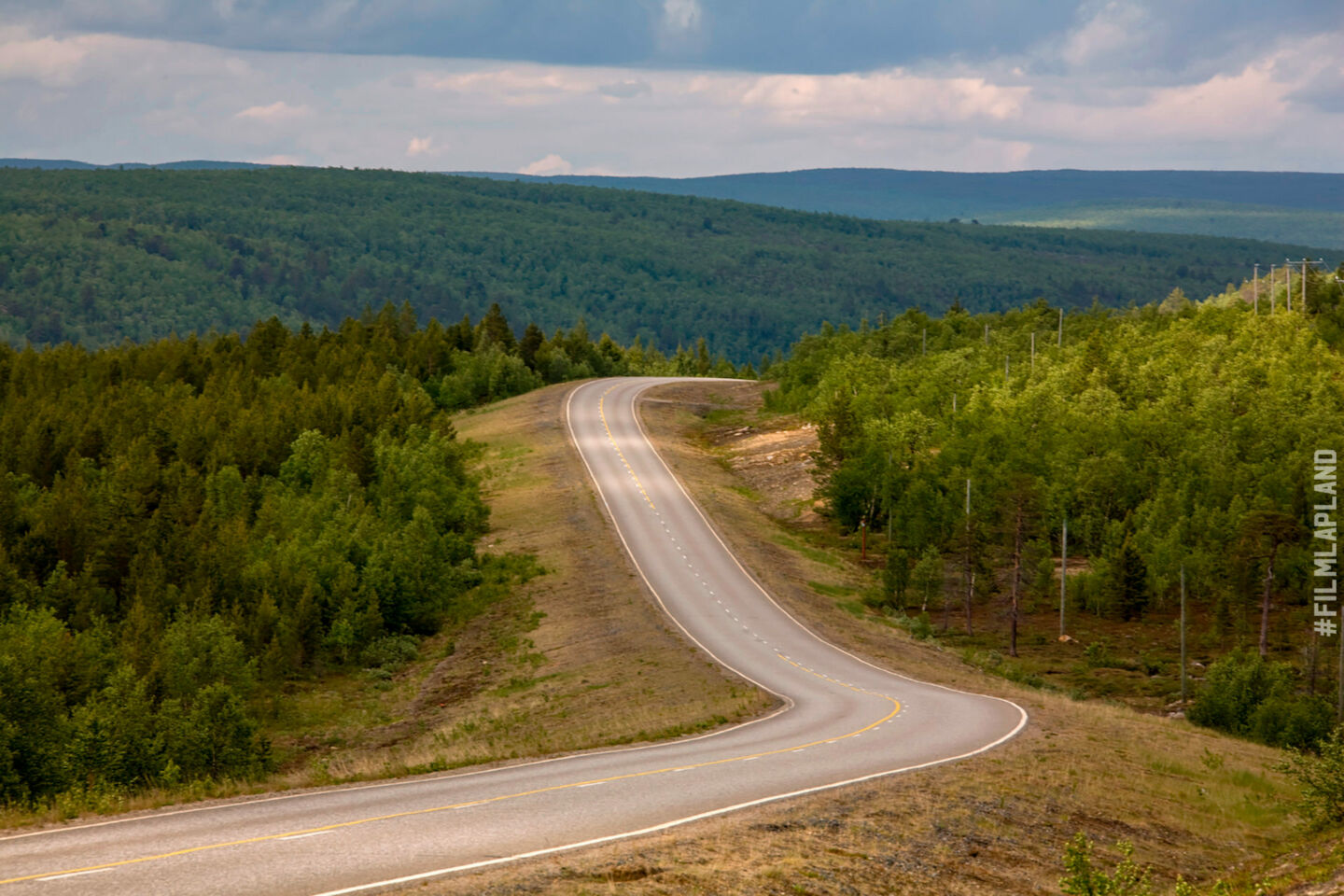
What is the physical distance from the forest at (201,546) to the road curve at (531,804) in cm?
857

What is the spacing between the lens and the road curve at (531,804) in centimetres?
2298

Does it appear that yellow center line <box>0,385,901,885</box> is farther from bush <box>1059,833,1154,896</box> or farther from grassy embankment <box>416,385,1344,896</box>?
bush <box>1059,833,1154,896</box>

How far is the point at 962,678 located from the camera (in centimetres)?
5334

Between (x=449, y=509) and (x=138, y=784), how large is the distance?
42.8m

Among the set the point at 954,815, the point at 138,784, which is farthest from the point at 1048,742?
the point at 138,784

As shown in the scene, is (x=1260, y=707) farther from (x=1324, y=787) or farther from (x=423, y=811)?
(x=423, y=811)

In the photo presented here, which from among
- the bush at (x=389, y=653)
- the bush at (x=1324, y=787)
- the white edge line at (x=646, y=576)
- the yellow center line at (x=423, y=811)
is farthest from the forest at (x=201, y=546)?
the bush at (x=1324, y=787)

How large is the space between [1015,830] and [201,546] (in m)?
56.0

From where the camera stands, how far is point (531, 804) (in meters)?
28.9

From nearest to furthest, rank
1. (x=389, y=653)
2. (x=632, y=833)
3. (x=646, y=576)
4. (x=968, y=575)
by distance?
(x=632, y=833) < (x=389, y=653) < (x=646, y=576) < (x=968, y=575)

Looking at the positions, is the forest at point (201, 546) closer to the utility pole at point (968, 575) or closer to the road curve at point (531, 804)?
the road curve at point (531, 804)

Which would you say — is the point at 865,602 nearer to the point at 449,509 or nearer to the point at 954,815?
the point at 449,509

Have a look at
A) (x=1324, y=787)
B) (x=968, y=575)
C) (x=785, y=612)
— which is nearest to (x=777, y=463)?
(x=968, y=575)

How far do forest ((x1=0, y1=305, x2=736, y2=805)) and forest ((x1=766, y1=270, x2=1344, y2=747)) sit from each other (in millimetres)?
25977
